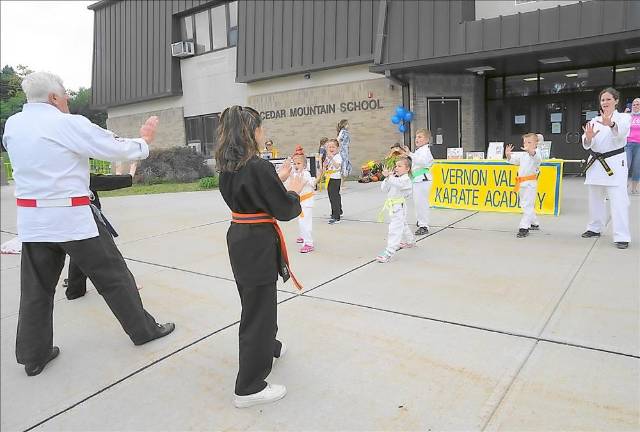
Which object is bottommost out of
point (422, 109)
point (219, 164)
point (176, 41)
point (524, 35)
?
point (219, 164)

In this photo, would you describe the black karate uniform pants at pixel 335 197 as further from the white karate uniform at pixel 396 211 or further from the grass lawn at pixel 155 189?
the grass lawn at pixel 155 189

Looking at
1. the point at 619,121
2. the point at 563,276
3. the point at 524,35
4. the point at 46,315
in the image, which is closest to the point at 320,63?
the point at 524,35

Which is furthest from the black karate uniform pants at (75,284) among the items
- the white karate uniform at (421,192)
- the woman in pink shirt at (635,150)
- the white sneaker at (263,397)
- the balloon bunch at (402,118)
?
the balloon bunch at (402,118)

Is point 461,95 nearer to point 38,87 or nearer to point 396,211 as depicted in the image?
point 396,211

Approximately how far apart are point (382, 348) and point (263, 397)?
102cm

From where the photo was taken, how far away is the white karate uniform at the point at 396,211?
19.4 ft

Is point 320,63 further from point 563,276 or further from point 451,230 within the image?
point 563,276

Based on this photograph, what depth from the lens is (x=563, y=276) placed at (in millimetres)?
5008

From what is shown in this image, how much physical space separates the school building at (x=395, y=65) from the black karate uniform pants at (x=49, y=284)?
431 inches

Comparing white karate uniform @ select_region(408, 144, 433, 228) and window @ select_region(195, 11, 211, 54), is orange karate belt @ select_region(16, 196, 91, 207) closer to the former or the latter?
white karate uniform @ select_region(408, 144, 433, 228)

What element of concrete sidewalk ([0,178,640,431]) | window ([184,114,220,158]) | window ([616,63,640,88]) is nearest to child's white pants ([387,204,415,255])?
concrete sidewalk ([0,178,640,431])

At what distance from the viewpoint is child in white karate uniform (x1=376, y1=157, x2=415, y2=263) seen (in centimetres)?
590

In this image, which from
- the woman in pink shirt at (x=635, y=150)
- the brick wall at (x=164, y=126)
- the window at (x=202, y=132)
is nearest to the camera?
the woman in pink shirt at (x=635, y=150)

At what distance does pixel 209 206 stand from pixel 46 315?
7.84 meters
